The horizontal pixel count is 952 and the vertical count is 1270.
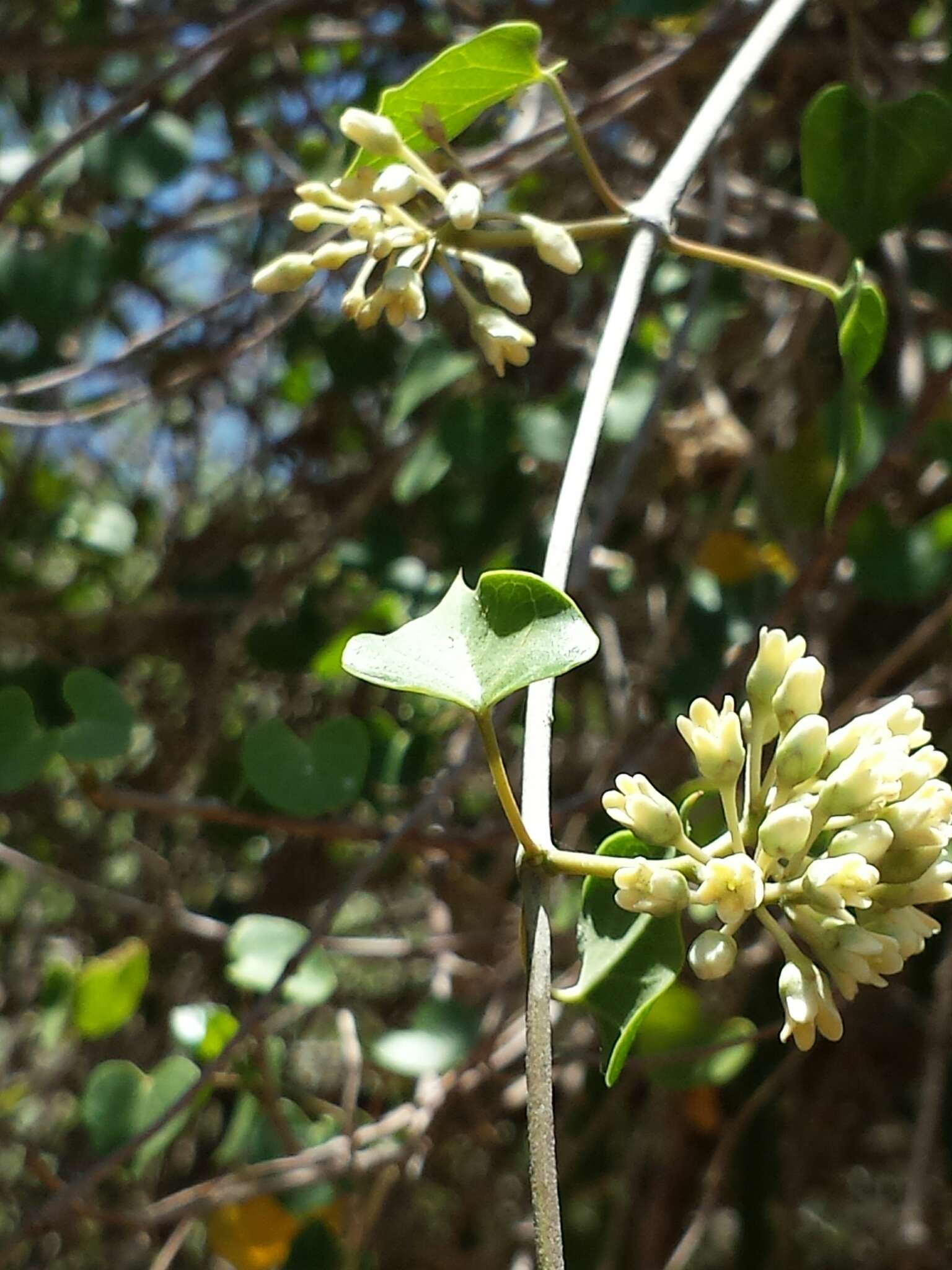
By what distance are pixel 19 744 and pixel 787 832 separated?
753 mm

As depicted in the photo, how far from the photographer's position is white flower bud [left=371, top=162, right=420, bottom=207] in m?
0.73

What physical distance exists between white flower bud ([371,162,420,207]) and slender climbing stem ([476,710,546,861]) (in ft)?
0.99

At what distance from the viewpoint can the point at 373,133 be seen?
2.46 feet

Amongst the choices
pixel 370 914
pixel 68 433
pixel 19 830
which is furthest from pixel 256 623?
pixel 370 914

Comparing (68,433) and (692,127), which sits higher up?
(692,127)

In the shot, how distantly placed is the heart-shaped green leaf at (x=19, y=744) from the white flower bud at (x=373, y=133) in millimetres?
574

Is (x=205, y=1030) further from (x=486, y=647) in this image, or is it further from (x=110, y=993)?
(x=486, y=647)

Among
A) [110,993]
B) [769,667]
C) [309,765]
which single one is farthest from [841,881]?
[110,993]

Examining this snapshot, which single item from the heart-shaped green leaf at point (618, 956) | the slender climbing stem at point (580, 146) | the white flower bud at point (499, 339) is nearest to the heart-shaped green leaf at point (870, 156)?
the slender climbing stem at point (580, 146)

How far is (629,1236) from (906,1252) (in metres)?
0.64

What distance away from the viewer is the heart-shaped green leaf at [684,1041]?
112 centimetres

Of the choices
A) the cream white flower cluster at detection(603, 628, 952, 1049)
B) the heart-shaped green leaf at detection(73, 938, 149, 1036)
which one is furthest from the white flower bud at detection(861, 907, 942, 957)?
the heart-shaped green leaf at detection(73, 938, 149, 1036)

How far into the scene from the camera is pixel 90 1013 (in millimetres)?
1293

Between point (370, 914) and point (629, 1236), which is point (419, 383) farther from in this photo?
point (370, 914)
